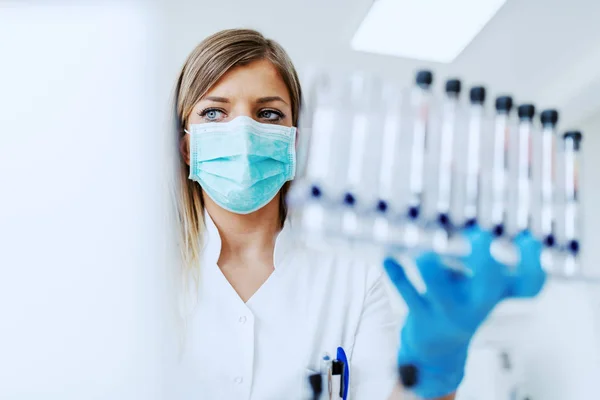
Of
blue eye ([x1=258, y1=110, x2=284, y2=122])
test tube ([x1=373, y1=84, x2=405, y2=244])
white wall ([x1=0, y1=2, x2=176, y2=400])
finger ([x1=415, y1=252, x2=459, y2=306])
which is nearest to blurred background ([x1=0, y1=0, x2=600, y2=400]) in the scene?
white wall ([x1=0, y1=2, x2=176, y2=400])

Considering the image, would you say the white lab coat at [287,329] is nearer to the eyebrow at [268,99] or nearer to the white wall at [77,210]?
the white wall at [77,210]

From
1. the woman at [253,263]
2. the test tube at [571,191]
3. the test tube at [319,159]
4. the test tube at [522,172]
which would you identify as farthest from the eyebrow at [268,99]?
the test tube at [571,191]

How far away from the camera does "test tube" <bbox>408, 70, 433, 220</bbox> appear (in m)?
0.93

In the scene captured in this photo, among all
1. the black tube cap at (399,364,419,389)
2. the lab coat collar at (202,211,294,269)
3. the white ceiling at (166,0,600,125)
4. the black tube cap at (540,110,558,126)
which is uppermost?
the white ceiling at (166,0,600,125)

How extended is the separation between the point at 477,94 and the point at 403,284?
46 cm

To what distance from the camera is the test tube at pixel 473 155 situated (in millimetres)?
966

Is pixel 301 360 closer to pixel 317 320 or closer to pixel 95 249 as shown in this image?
pixel 317 320

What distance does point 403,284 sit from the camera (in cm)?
73

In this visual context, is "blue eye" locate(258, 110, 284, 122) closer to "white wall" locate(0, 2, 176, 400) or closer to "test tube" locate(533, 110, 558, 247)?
"white wall" locate(0, 2, 176, 400)

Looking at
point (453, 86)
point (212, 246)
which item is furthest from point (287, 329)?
point (453, 86)

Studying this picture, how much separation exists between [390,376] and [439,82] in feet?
3.33

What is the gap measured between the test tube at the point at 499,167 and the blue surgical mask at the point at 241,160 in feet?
1.24

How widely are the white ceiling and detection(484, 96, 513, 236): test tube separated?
0.59 m

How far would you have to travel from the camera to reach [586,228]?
5.55 ft
